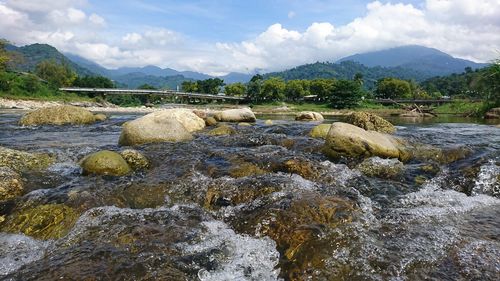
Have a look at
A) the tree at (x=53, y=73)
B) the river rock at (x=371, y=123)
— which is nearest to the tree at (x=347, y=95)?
the river rock at (x=371, y=123)

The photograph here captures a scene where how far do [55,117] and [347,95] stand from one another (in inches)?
2659

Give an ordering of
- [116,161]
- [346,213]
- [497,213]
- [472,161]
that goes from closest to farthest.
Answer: [346,213] → [497,213] → [116,161] → [472,161]

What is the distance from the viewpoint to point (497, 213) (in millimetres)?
6840

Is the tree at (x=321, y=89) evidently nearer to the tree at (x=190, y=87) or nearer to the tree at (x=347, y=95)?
the tree at (x=347, y=95)

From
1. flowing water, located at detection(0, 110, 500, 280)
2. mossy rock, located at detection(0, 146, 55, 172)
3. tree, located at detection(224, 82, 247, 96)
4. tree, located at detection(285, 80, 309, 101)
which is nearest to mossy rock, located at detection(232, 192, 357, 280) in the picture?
Result: flowing water, located at detection(0, 110, 500, 280)

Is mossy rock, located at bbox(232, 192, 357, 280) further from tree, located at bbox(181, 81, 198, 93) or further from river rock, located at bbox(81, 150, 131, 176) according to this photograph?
tree, located at bbox(181, 81, 198, 93)

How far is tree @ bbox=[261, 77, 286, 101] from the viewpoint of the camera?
93312mm

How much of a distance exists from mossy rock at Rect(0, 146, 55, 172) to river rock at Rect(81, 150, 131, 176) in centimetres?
155

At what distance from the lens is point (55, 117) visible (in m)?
21.2

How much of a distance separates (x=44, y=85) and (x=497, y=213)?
268 feet

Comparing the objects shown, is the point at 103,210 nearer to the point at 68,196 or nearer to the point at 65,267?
the point at 68,196

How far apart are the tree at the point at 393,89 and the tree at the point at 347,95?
20.9m

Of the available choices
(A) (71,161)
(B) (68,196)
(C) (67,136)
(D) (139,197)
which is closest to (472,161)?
(D) (139,197)

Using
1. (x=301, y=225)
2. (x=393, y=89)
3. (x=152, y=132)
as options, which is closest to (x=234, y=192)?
(x=301, y=225)
